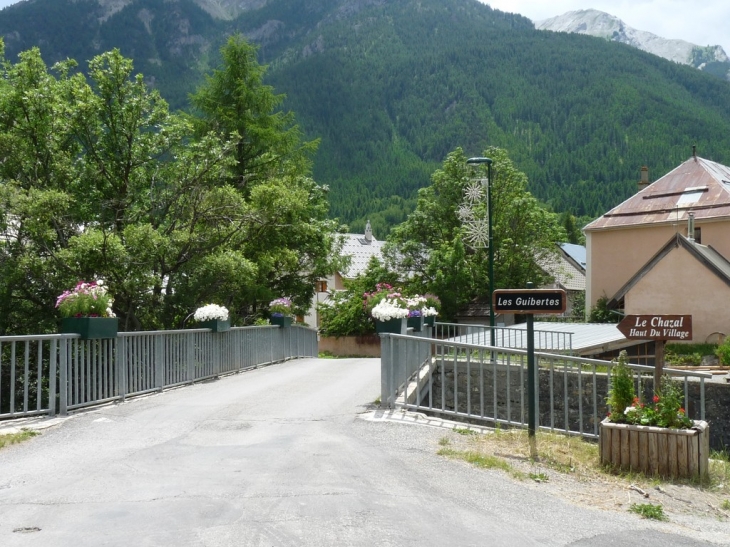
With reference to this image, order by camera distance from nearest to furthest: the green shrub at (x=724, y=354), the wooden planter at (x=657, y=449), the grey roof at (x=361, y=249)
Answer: the wooden planter at (x=657, y=449), the green shrub at (x=724, y=354), the grey roof at (x=361, y=249)

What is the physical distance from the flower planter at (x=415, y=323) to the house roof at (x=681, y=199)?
2291 cm

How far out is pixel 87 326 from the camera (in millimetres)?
11547

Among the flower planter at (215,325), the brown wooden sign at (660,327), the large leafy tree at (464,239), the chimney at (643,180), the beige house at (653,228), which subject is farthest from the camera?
the chimney at (643,180)

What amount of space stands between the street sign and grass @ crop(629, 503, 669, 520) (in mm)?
2696

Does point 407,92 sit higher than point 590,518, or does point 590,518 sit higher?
point 407,92

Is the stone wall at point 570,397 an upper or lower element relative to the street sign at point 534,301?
lower

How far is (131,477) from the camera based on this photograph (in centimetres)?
736

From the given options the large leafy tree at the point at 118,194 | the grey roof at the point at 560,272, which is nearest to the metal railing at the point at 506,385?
the large leafy tree at the point at 118,194

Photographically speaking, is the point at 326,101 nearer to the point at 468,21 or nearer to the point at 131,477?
the point at 468,21

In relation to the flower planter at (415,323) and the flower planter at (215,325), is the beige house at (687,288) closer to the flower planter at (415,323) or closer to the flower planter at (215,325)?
the flower planter at (415,323)

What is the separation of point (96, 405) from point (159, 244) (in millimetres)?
6431

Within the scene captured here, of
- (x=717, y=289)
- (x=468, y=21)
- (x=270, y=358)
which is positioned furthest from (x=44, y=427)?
(x=468, y=21)

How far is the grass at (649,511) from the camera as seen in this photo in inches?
269

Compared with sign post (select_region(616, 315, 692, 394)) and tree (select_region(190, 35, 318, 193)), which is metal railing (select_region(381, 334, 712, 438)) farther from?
tree (select_region(190, 35, 318, 193))
